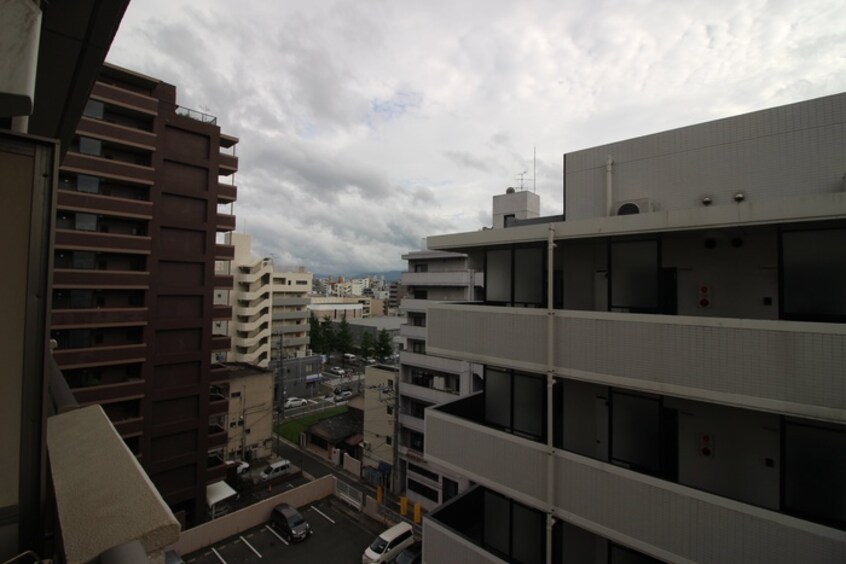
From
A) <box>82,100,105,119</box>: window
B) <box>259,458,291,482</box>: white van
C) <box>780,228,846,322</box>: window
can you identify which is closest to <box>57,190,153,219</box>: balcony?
<box>82,100,105,119</box>: window

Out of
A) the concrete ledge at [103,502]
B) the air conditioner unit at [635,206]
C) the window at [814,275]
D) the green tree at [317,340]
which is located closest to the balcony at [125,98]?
the air conditioner unit at [635,206]

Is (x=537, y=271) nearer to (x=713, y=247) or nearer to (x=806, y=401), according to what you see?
(x=713, y=247)

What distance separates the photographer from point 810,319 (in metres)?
4.53

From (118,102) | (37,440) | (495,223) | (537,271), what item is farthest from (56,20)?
(118,102)

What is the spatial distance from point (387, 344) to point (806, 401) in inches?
1959

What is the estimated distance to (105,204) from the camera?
17312mm

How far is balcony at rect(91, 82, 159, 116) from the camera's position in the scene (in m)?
17.4

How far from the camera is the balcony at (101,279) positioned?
1648 centimetres

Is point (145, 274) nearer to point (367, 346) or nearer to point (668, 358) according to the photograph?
point (668, 358)

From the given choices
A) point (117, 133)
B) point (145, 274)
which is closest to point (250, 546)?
point (145, 274)

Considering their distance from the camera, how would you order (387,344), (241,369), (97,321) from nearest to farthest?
(97,321) → (241,369) → (387,344)

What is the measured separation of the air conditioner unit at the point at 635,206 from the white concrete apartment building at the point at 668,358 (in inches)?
1.0

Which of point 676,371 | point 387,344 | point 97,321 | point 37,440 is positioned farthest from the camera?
point 387,344

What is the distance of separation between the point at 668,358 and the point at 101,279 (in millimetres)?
20938
